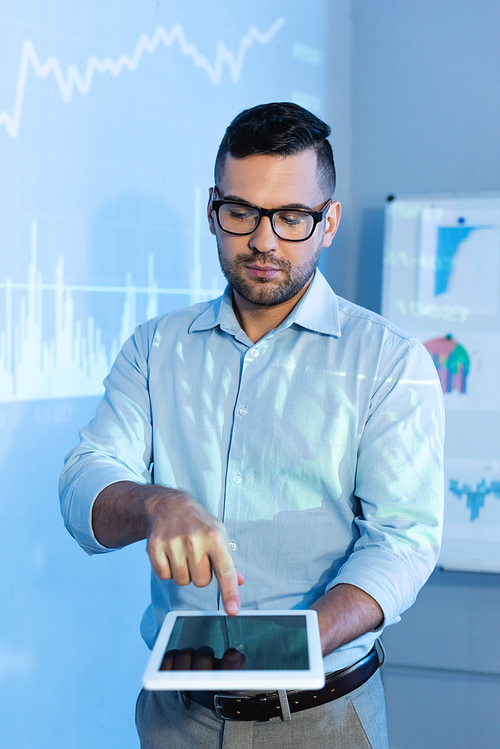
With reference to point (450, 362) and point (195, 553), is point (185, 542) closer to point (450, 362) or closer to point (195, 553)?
point (195, 553)

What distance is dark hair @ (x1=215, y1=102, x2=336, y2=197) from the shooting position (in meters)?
1.15

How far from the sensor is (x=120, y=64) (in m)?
1.78

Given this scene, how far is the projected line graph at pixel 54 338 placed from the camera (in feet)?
5.21

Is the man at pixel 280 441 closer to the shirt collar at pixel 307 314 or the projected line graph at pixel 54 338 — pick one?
Answer: the shirt collar at pixel 307 314

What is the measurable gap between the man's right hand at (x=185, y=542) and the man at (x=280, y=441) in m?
0.09

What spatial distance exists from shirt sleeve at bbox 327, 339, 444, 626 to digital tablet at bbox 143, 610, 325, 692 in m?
0.16

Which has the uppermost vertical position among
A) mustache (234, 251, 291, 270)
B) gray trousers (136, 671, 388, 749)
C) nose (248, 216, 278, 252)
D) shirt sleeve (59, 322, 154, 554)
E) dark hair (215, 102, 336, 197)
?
dark hair (215, 102, 336, 197)

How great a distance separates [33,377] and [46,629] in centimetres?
57

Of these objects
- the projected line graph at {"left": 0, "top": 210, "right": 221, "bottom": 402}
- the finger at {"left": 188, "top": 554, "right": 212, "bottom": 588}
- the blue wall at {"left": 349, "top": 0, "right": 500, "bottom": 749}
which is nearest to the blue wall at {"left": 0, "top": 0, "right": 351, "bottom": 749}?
the projected line graph at {"left": 0, "top": 210, "right": 221, "bottom": 402}

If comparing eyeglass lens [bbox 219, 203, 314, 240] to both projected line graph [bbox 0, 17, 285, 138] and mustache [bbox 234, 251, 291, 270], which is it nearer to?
mustache [bbox 234, 251, 291, 270]

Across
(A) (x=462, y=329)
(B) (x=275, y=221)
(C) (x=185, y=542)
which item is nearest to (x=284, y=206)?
(B) (x=275, y=221)

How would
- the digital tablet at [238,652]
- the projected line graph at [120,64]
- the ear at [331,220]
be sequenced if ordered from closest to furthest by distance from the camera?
the digital tablet at [238,652], the ear at [331,220], the projected line graph at [120,64]

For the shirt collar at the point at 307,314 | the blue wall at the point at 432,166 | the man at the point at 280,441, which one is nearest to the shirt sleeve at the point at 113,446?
the man at the point at 280,441

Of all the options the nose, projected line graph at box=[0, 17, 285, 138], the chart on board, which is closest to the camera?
the nose
